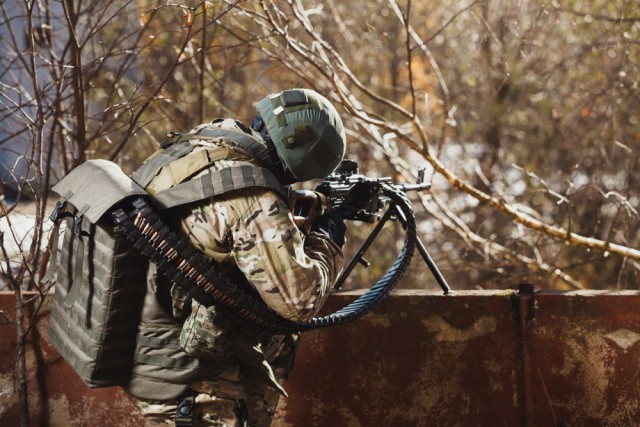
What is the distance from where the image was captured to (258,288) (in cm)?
244

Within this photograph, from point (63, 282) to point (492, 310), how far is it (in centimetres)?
201

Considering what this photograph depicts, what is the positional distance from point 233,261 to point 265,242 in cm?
24

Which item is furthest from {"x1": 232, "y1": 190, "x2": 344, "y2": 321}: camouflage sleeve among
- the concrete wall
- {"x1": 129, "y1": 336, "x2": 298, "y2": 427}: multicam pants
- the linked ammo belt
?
the concrete wall

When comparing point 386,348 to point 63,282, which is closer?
point 63,282

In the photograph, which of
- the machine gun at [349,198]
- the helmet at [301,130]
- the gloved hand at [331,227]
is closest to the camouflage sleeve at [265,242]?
the helmet at [301,130]

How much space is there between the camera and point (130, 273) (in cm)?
253

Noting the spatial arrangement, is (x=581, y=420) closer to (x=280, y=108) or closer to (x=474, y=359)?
(x=474, y=359)

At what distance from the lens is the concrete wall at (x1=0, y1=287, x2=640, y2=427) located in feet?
12.0

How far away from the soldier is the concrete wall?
102 centimetres

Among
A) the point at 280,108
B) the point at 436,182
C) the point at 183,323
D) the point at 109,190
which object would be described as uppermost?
the point at 280,108

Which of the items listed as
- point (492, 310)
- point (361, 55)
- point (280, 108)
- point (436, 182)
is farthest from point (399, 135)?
point (361, 55)

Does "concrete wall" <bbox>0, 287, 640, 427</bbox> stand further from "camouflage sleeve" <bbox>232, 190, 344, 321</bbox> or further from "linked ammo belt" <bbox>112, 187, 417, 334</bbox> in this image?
Answer: "camouflage sleeve" <bbox>232, 190, 344, 321</bbox>

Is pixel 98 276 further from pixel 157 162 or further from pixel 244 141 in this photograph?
pixel 244 141

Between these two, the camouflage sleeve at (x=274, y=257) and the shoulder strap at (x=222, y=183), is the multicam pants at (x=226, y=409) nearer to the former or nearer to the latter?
the camouflage sleeve at (x=274, y=257)
